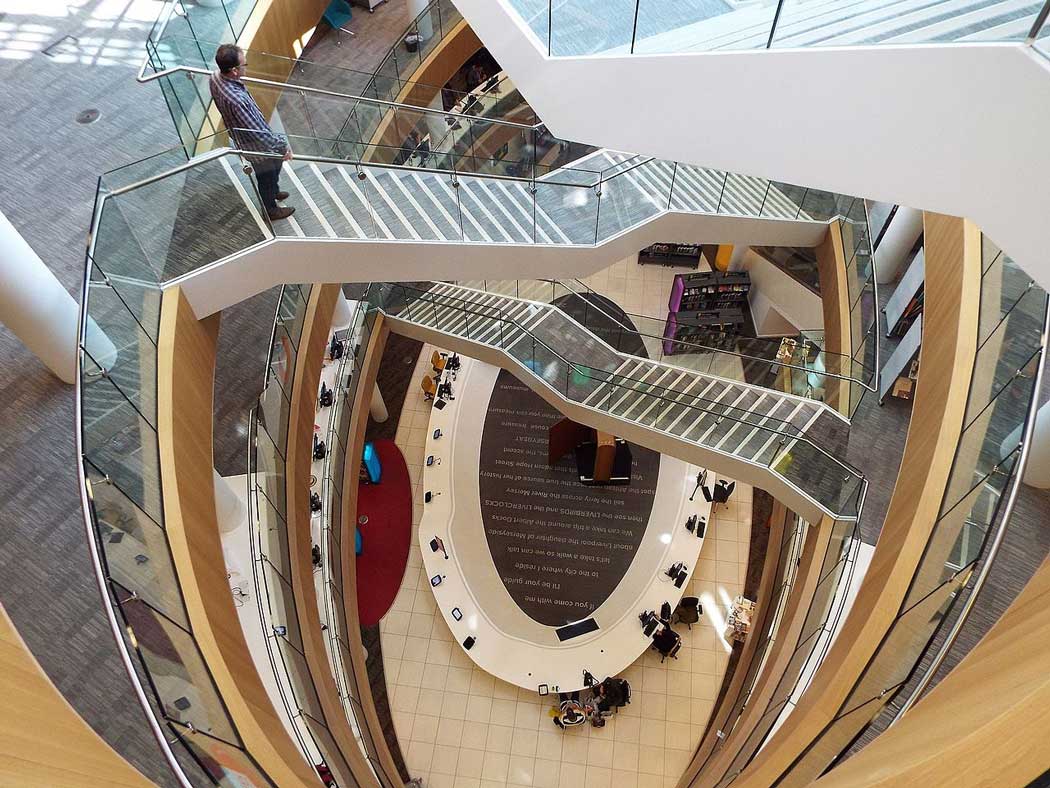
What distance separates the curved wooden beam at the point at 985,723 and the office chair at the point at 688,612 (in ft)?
27.5

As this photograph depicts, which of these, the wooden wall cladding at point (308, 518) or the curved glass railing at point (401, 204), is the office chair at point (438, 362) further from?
the curved glass railing at point (401, 204)

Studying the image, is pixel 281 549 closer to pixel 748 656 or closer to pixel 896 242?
pixel 748 656

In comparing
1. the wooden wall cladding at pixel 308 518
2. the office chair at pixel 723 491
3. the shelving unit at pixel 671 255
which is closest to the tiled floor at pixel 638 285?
→ the shelving unit at pixel 671 255

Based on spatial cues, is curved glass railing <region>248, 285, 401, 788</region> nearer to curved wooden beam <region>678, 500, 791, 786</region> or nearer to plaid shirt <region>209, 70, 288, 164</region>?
plaid shirt <region>209, 70, 288, 164</region>

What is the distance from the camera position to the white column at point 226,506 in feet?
25.1

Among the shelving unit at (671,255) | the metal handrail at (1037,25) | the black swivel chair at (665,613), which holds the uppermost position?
the shelving unit at (671,255)

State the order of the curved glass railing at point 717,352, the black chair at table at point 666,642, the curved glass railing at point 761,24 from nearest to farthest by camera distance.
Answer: the curved glass railing at point 761,24 → the curved glass railing at point 717,352 → the black chair at table at point 666,642

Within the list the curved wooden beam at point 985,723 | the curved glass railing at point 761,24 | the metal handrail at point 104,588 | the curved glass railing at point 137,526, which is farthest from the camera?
the curved glass railing at point 137,526

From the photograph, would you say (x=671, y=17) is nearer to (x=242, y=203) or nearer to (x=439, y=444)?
(x=242, y=203)

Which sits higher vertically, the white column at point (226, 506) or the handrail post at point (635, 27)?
the handrail post at point (635, 27)

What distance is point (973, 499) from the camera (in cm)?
512

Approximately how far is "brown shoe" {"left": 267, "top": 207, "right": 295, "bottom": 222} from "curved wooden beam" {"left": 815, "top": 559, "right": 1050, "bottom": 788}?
6.72 meters

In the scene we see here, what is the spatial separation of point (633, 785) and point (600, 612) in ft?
8.96

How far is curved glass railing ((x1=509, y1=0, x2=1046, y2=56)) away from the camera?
331 cm
